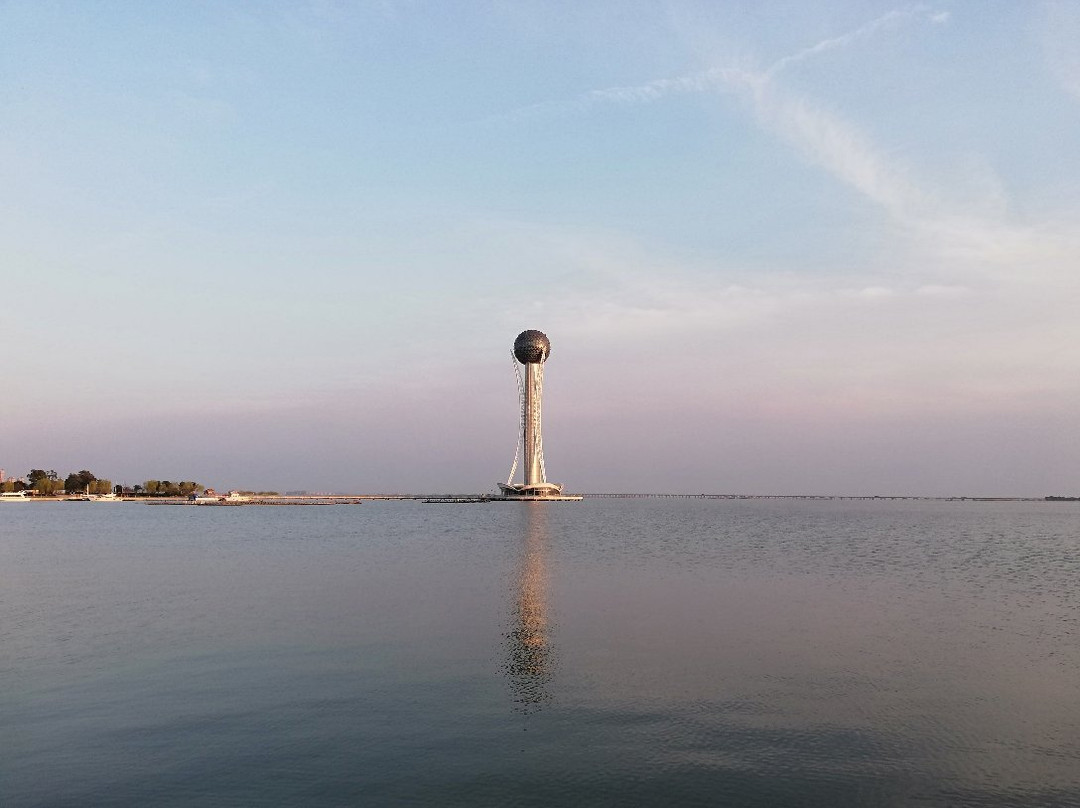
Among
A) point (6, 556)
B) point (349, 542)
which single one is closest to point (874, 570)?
point (349, 542)

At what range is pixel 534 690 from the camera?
2911 cm

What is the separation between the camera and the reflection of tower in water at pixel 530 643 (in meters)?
28.9

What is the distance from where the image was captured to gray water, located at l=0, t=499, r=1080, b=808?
2047cm

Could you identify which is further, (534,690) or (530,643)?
(530,643)

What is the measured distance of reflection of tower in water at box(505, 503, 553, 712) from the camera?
28.9 m

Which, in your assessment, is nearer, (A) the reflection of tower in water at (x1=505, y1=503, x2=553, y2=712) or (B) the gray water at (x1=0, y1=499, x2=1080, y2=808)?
(B) the gray water at (x1=0, y1=499, x2=1080, y2=808)

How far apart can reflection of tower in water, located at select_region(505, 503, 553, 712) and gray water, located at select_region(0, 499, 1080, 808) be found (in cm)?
19

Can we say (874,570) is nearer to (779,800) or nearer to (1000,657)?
(1000,657)

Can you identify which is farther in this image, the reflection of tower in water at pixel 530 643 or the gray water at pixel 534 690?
the reflection of tower in water at pixel 530 643

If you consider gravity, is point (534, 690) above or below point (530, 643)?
below

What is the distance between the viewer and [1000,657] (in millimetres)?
35781

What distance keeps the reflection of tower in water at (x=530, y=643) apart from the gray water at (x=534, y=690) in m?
0.19

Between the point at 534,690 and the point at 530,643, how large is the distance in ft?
28.1

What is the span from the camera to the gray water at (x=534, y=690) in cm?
2047
